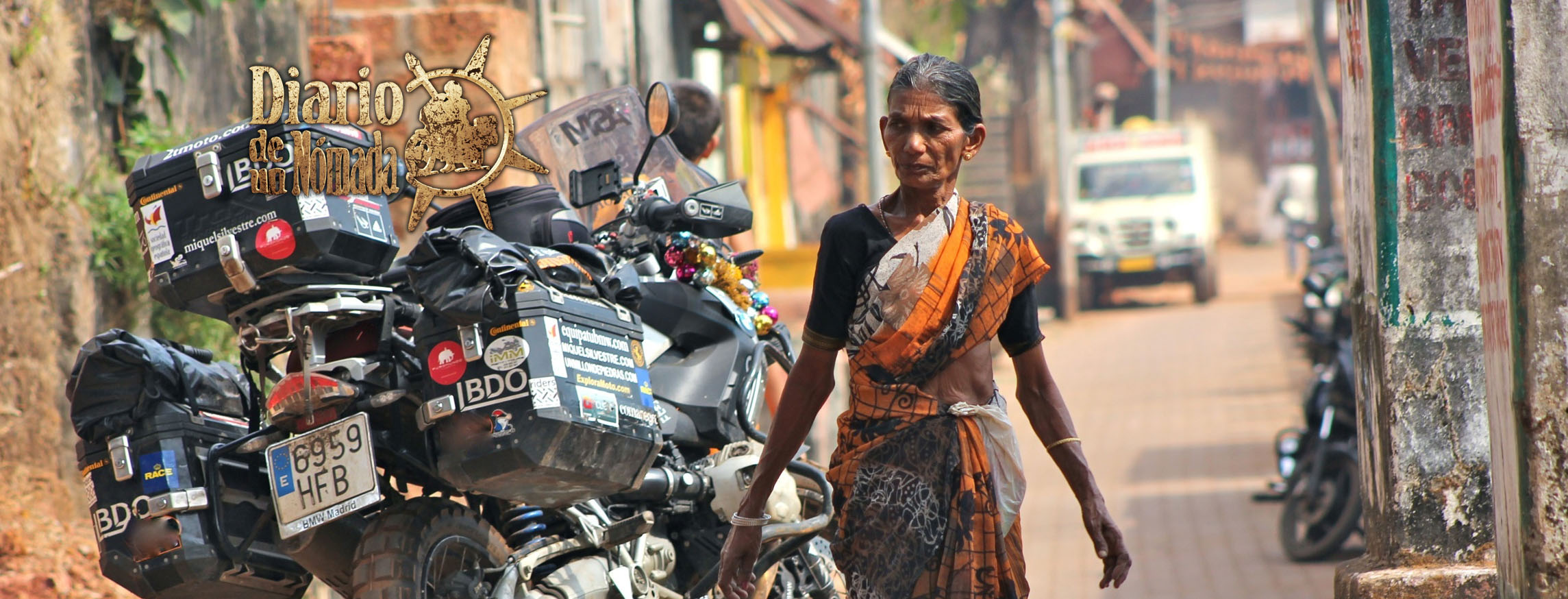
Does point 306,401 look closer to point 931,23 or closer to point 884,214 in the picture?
point 884,214

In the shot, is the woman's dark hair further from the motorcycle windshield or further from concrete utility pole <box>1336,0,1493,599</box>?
the motorcycle windshield

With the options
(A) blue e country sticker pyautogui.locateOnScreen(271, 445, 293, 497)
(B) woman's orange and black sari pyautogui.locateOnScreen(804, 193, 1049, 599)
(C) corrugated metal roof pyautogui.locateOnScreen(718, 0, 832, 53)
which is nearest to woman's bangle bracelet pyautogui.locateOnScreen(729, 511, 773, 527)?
(B) woman's orange and black sari pyautogui.locateOnScreen(804, 193, 1049, 599)

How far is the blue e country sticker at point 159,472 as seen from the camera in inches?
149

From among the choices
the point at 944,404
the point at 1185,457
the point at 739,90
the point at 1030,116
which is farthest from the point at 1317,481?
the point at 1030,116

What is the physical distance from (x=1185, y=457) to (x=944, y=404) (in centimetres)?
892

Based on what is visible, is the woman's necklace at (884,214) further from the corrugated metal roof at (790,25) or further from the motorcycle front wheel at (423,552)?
the corrugated metal roof at (790,25)

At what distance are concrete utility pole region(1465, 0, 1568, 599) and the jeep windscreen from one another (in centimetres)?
2036

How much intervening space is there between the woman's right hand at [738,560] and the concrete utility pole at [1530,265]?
5.19 ft

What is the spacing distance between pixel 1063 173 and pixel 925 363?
820 inches

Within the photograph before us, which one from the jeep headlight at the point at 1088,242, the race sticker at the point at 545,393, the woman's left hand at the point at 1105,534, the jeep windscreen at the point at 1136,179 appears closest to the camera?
the woman's left hand at the point at 1105,534

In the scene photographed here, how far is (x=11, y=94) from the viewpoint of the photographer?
5.89 meters

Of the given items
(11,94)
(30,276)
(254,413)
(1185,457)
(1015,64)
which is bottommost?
(1185,457)

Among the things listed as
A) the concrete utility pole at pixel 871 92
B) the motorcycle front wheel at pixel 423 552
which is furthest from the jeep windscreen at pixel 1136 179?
the motorcycle front wheel at pixel 423 552

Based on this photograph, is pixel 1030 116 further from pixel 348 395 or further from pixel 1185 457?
pixel 348 395
